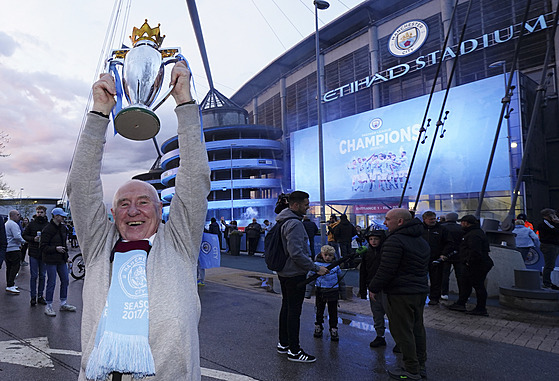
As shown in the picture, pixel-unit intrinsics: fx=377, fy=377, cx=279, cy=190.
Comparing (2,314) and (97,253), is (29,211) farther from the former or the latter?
(97,253)

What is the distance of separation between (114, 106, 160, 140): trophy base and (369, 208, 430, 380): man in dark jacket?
2.86 metres

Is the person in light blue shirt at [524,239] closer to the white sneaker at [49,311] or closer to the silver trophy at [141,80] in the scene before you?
the silver trophy at [141,80]

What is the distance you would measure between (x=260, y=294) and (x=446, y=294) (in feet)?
12.9

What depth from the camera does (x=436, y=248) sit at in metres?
7.46

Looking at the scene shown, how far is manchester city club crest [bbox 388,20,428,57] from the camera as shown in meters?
32.0

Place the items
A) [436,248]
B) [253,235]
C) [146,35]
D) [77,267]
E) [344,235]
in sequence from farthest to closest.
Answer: [253,235]
[344,235]
[77,267]
[436,248]
[146,35]

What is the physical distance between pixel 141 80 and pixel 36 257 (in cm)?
684

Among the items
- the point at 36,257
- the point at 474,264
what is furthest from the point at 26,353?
the point at 474,264

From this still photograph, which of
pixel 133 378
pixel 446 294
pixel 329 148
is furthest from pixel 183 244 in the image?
pixel 329 148

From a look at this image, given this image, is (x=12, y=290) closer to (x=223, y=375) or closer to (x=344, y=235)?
(x=223, y=375)

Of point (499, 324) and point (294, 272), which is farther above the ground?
point (294, 272)

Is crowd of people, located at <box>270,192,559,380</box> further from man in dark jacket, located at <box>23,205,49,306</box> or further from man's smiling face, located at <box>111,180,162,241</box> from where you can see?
man in dark jacket, located at <box>23,205,49,306</box>

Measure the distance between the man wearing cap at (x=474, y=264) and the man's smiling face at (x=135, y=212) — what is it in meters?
6.33

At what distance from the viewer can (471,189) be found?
21391 millimetres
